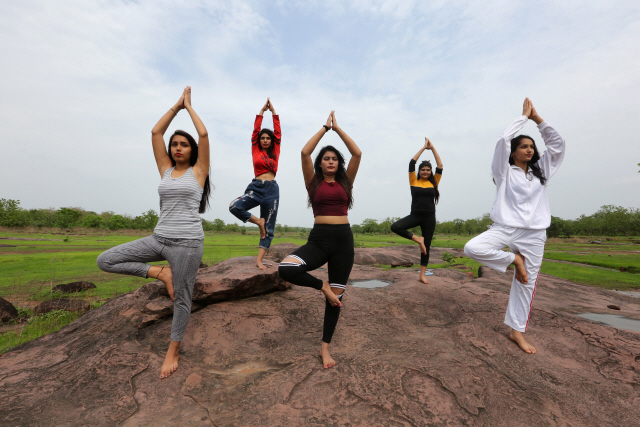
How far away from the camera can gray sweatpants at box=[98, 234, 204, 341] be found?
9.34ft

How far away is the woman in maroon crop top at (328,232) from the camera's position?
284 centimetres

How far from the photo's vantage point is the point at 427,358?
2.95 m

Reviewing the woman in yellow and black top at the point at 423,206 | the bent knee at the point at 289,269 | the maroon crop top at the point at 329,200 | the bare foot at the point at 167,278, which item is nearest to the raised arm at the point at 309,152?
the maroon crop top at the point at 329,200

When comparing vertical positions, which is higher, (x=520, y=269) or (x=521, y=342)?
(x=520, y=269)

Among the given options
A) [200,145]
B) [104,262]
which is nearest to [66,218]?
[104,262]

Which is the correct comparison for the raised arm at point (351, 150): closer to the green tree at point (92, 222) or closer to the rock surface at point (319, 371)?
the rock surface at point (319, 371)

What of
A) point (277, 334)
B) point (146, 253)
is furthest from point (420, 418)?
point (146, 253)

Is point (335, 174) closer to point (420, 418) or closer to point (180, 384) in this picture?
point (420, 418)

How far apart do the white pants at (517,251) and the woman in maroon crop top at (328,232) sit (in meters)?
1.55

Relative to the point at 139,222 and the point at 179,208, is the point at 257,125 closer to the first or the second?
the point at 179,208

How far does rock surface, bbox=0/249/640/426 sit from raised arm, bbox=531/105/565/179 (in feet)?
7.32

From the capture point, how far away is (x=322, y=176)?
323cm

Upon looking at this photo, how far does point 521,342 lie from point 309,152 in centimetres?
345

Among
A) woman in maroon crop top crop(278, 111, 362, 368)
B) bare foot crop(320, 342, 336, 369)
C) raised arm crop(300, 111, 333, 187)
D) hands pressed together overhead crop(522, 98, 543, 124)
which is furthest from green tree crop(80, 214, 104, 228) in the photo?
hands pressed together overhead crop(522, 98, 543, 124)
